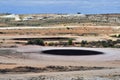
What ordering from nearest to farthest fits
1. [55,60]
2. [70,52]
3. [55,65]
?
1. [55,65]
2. [55,60]
3. [70,52]

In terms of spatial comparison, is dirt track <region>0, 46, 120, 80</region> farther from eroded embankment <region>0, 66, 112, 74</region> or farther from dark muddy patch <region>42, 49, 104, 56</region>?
eroded embankment <region>0, 66, 112, 74</region>

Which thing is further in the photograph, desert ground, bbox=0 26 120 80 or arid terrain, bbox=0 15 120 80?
arid terrain, bbox=0 15 120 80

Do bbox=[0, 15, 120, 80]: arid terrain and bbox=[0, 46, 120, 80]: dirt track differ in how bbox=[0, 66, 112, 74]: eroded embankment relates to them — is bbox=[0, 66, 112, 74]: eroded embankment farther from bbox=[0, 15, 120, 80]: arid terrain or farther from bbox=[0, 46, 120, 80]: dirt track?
bbox=[0, 46, 120, 80]: dirt track

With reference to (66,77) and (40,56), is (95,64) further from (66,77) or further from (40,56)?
(66,77)

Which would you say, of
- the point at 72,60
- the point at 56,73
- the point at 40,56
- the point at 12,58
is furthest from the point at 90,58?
the point at 56,73

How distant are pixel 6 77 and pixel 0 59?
10.7 meters

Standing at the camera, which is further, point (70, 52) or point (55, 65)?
point (70, 52)

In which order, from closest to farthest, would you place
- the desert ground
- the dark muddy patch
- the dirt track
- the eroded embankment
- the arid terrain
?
the desert ground, the arid terrain, the eroded embankment, the dirt track, the dark muddy patch

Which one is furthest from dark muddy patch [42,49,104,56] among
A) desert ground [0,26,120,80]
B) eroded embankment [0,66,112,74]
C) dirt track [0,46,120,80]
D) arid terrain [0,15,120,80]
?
eroded embankment [0,66,112,74]

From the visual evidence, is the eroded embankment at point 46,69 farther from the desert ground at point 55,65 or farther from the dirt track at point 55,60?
the dirt track at point 55,60

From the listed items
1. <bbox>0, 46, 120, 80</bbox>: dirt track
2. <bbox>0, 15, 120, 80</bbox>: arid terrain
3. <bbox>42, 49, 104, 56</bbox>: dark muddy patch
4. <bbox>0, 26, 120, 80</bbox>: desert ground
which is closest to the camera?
<bbox>0, 26, 120, 80</bbox>: desert ground

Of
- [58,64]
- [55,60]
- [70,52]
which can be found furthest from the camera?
[70,52]

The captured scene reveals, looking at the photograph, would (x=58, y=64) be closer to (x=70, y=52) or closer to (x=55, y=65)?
(x=55, y=65)

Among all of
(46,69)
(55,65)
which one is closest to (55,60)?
(55,65)
